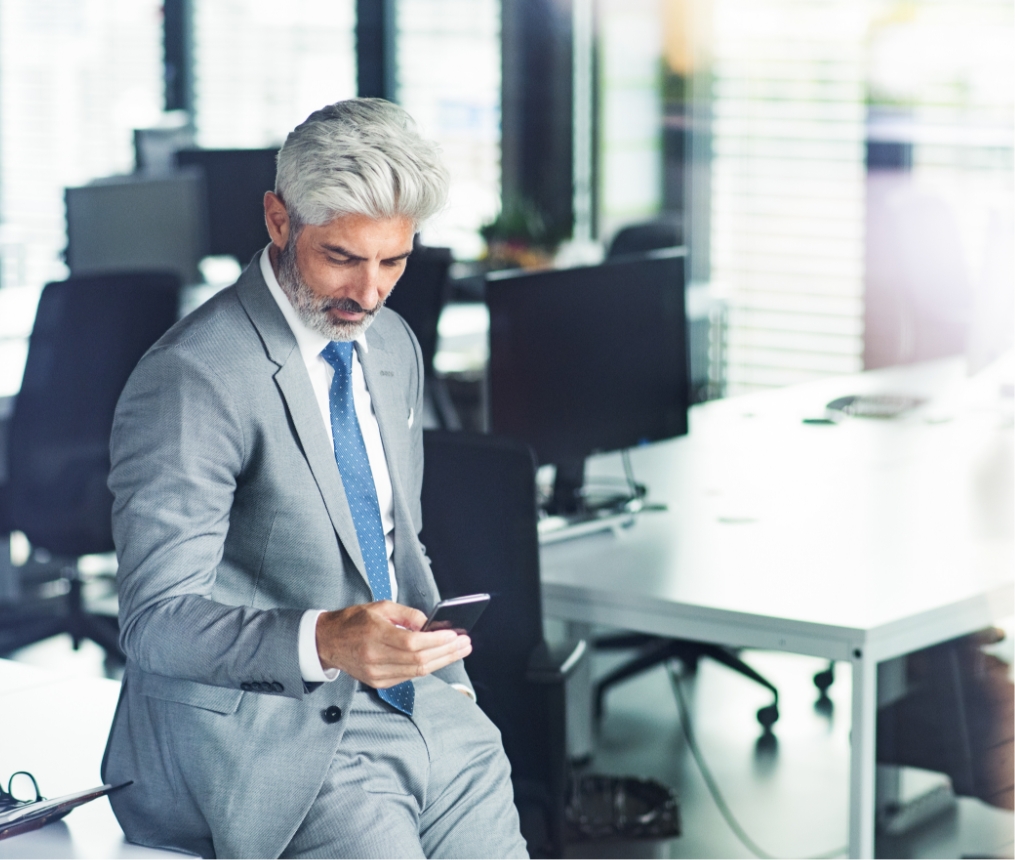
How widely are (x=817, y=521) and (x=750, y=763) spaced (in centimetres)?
96

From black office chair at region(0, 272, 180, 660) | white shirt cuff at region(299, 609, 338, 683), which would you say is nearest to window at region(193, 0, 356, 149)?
black office chair at region(0, 272, 180, 660)

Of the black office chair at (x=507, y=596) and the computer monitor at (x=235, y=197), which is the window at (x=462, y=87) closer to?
the computer monitor at (x=235, y=197)

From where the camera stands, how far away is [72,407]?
141 inches

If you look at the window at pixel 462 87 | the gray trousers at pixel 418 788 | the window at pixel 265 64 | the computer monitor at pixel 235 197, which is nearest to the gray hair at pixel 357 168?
the gray trousers at pixel 418 788

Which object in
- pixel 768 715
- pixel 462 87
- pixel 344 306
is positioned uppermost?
pixel 462 87

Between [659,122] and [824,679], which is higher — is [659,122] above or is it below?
above

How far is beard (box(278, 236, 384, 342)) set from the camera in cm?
165

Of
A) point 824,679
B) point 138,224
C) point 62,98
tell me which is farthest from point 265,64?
point 824,679

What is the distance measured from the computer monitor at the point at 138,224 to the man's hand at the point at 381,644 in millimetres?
3448

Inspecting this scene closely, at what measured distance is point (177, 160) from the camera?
5.68 meters

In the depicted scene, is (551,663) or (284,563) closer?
(284,563)

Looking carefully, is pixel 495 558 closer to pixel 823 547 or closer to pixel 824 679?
pixel 823 547

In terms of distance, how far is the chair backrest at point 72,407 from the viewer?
11.5ft

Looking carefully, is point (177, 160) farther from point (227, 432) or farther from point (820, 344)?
point (227, 432)
